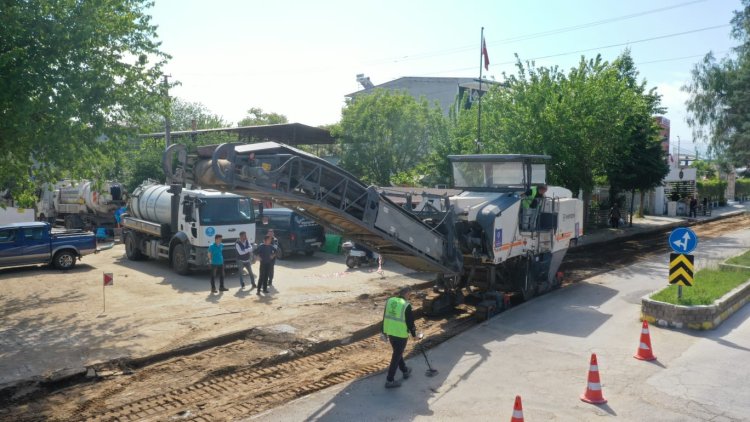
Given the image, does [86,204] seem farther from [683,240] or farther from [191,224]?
[683,240]

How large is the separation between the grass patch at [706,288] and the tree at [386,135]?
55.6ft

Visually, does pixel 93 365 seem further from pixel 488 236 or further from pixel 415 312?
pixel 488 236

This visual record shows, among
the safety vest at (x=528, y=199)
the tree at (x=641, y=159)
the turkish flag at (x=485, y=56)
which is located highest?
the turkish flag at (x=485, y=56)

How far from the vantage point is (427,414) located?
307 inches

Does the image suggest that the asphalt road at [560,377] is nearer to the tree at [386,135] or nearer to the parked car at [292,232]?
the parked car at [292,232]

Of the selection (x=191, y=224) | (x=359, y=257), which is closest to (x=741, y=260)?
(x=359, y=257)

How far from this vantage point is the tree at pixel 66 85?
1261 cm

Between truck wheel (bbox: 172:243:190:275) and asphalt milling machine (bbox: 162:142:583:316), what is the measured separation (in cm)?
696

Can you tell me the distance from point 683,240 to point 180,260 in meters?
14.3

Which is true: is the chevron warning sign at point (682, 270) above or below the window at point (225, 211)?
below

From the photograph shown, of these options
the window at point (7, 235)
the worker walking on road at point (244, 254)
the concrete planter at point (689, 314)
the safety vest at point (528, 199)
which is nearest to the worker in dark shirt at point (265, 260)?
the worker walking on road at point (244, 254)

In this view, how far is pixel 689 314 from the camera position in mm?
11461

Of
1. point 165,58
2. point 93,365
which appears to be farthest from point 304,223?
point 93,365

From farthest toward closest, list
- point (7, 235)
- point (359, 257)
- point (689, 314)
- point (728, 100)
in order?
point (728, 100) → point (359, 257) → point (7, 235) → point (689, 314)
